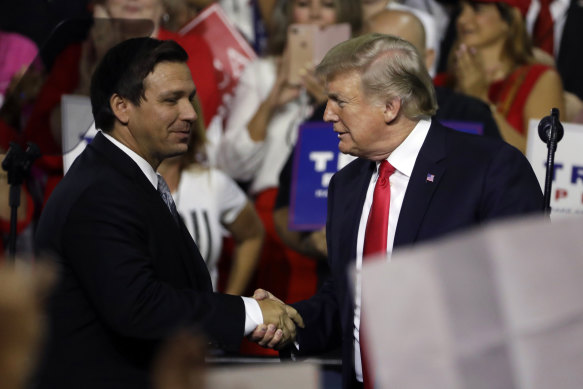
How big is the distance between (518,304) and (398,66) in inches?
69.9

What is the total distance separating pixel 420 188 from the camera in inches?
105

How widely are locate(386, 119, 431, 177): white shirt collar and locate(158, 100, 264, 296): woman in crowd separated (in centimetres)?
150

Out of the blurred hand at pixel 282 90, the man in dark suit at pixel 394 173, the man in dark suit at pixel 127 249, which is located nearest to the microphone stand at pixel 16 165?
the man in dark suit at pixel 127 249

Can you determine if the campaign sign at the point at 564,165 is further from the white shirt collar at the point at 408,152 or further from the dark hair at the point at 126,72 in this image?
the dark hair at the point at 126,72

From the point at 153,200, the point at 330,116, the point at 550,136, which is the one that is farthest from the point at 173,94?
the point at 550,136

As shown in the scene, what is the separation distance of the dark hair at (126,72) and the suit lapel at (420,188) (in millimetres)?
790

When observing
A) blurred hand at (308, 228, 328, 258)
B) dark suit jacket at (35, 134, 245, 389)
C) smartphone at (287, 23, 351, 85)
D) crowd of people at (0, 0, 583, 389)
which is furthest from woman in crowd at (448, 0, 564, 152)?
dark suit jacket at (35, 134, 245, 389)

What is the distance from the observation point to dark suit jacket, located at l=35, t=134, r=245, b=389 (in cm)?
237

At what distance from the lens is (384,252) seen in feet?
8.73

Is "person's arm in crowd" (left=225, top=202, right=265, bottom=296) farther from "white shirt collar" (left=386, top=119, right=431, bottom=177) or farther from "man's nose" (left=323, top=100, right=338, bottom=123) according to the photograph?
"white shirt collar" (left=386, top=119, right=431, bottom=177)

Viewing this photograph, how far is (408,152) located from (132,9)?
7.17 feet

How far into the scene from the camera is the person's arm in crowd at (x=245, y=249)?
4.42 meters

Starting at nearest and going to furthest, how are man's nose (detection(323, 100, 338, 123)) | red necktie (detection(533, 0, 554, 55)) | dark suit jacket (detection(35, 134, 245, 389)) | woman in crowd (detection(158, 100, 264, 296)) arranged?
dark suit jacket (detection(35, 134, 245, 389))
man's nose (detection(323, 100, 338, 123))
woman in crowd (detection(158, 100, 264, 296))
red necktie (detection(533, 0, 554, 55))

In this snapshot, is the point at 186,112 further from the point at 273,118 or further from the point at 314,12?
the point at 314,12
